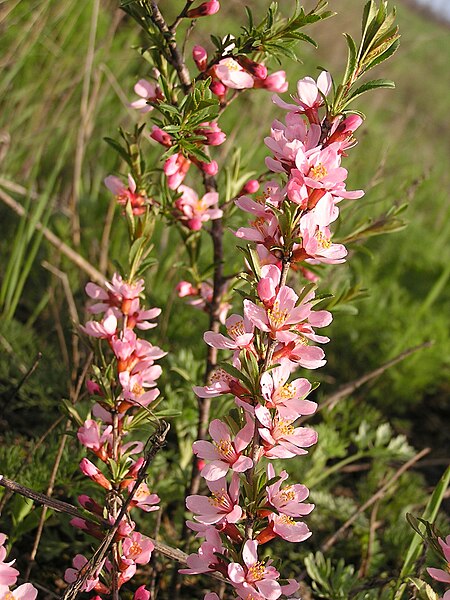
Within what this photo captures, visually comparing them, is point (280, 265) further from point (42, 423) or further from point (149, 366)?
point (42, 423)

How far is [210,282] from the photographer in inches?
52.8

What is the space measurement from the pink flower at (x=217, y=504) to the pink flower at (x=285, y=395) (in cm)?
10

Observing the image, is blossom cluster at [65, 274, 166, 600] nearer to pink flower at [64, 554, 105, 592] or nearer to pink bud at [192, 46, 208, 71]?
pink flower at [64, 554, 105, 592]

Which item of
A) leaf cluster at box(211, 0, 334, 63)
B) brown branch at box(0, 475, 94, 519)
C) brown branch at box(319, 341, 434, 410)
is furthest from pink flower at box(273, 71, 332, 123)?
brown branch at box(319, 341, 434, 410)

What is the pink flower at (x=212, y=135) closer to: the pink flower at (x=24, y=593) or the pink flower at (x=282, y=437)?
the pink flower at (x=282, y=437)

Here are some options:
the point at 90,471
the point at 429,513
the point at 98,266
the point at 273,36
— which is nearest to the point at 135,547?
the point at 90,471

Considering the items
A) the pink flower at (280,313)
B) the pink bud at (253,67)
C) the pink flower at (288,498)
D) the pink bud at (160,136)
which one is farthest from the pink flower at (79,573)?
the pink bud at (253,67)

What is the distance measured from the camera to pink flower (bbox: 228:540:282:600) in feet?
2.52

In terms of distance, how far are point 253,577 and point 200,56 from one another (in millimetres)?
692

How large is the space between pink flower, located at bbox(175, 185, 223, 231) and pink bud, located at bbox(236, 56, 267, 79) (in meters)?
0.20

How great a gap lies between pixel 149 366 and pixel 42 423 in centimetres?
78

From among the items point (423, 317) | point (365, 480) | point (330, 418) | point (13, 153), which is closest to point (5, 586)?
point (330, 418)

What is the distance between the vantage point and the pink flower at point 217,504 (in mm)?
792

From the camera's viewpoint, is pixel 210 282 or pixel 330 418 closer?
pixel 210 282
